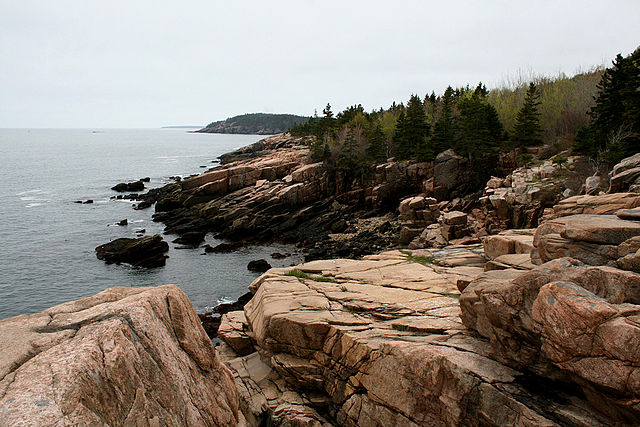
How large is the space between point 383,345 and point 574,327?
16.2 feet

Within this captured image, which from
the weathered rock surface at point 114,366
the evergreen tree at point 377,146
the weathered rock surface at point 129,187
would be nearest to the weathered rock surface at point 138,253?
the weathered rock surface at point 114,366

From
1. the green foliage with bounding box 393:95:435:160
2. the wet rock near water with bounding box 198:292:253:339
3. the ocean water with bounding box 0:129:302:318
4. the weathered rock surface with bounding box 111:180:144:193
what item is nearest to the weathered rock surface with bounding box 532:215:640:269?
the wet rock near water with bounding box 198:292:253:339

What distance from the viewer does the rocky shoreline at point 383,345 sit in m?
6.10

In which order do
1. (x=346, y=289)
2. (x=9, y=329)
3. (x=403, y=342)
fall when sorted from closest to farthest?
(x=9, y=329) < (x=403, y=342) < (x=346, y=289)

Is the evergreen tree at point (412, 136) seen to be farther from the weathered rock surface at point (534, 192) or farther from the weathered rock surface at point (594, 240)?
the weathered rock surface at point (594, 240)

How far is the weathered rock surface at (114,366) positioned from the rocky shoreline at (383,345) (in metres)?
0.03

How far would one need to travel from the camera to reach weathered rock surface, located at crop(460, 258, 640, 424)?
7020mm

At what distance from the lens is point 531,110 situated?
155ft

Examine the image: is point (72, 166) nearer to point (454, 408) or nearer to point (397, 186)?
point (397, 186)

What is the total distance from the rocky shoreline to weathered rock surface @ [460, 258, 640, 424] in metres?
0.03

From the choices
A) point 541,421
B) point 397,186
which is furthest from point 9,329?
point 397,186

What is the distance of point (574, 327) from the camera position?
758cm

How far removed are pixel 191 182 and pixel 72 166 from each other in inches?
3286

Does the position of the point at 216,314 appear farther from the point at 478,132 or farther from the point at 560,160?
the point at 478,132
